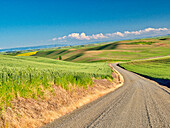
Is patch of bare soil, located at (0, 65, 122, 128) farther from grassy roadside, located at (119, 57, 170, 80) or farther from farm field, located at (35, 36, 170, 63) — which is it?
farm field, located at (35, 36, 170, 63)

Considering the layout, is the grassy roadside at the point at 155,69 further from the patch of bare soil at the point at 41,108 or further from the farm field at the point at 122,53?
the farm field at the point at 122,53

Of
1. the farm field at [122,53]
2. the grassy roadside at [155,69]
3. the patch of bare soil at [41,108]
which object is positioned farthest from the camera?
the farm field at [122,53]

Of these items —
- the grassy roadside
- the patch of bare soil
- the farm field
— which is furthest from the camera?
the farm field

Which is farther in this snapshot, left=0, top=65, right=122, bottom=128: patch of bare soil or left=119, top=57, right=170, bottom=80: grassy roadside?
left=119, top=57, right=170, bottom=80: grassy roadside

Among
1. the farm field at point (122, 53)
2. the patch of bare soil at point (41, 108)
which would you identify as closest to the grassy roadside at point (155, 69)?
the patch of bare soil at point (41, 108)

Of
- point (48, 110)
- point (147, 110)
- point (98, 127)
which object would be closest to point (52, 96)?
point (48, 110)

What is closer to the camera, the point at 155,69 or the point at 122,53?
the point at 155,69

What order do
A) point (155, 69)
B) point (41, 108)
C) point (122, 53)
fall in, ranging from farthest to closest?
1. point (122, 53)
2. point (155, 69)
3. point (41, 108)

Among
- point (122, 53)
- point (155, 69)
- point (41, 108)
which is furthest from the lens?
point (122, 53)

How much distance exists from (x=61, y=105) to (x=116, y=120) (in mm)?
3681

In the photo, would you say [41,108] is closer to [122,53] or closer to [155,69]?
[155,69]

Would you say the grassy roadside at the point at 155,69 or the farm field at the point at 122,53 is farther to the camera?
the farm field at the point at 122,53

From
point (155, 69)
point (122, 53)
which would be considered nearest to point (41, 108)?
point (155, 69)

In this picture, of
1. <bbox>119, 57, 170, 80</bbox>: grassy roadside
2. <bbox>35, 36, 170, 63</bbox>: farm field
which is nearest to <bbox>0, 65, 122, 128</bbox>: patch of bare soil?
<bbox>119, 57, 170, 80</bbox>: grassy roadside
